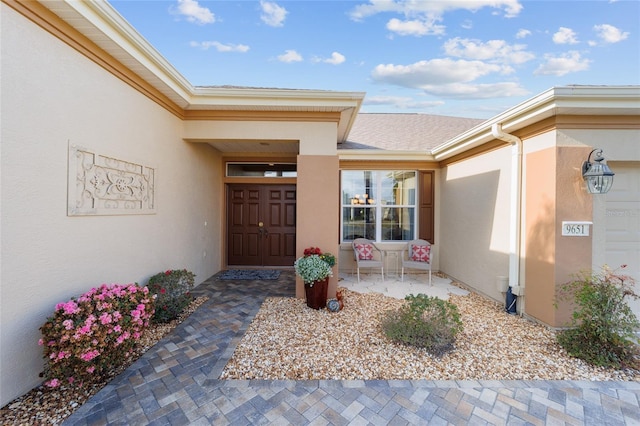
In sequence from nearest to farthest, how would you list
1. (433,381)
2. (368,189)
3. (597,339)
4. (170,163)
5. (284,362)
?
(433,381) → (284,362) → (597,339) → (170,163) → (368,189)

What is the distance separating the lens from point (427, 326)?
300 cm

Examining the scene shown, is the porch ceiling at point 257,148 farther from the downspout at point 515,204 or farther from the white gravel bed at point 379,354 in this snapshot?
the downspout at point 515,204

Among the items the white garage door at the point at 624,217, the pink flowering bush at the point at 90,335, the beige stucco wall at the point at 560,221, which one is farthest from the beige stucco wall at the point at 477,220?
the pink flowering bush at the point at 90,335

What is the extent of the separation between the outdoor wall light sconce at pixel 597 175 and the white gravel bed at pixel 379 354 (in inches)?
79.4

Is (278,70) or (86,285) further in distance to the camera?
(278,70)


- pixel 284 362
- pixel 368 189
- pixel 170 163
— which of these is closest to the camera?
pixel 284 362

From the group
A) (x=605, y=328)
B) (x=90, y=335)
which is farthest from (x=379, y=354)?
(x=90, y=335)

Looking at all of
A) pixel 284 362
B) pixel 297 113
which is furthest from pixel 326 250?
pixel 297 113

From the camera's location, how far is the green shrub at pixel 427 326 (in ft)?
9.73

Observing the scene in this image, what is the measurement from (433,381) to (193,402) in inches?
86.0

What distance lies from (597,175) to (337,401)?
422cm

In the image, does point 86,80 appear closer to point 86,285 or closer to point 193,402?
point 86,285

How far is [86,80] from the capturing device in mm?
2738

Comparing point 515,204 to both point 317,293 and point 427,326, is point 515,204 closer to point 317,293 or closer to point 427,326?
point 427,326
